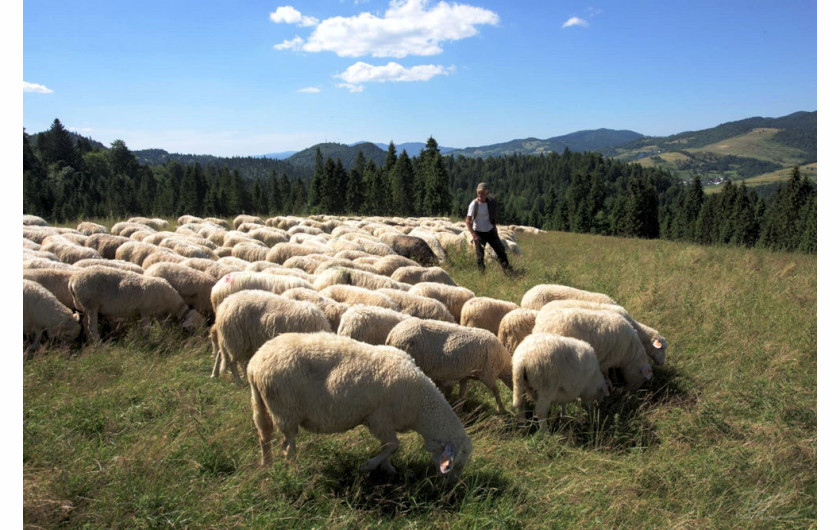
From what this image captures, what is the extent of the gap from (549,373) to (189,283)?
706 cm

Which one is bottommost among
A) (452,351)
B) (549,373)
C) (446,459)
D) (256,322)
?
(446,459)

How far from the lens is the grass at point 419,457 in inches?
140

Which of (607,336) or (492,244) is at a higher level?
(492,244)

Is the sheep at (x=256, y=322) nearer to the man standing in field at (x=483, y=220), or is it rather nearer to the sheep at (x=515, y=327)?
the sheep at (x=515, y=327)

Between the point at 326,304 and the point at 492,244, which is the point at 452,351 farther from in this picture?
the point at 492,244

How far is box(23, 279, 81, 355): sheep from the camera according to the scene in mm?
6754

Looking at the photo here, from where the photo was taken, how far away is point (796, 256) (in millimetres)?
16047

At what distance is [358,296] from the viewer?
25.0 ft

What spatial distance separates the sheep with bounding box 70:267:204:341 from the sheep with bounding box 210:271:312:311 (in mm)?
745

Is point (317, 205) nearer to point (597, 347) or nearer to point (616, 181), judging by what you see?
point (597, 347)

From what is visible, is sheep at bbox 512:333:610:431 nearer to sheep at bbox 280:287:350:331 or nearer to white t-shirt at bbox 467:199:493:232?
sheep at bbox 280:287:350:331

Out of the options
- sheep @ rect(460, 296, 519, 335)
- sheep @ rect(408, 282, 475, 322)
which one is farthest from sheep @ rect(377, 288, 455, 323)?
sheep @ rect(408, 282, 475, 322)

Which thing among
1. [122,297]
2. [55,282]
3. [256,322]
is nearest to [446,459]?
[256,322]

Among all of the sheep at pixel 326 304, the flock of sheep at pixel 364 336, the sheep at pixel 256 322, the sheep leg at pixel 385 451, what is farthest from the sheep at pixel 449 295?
the sheep leg at pixel 385 451
